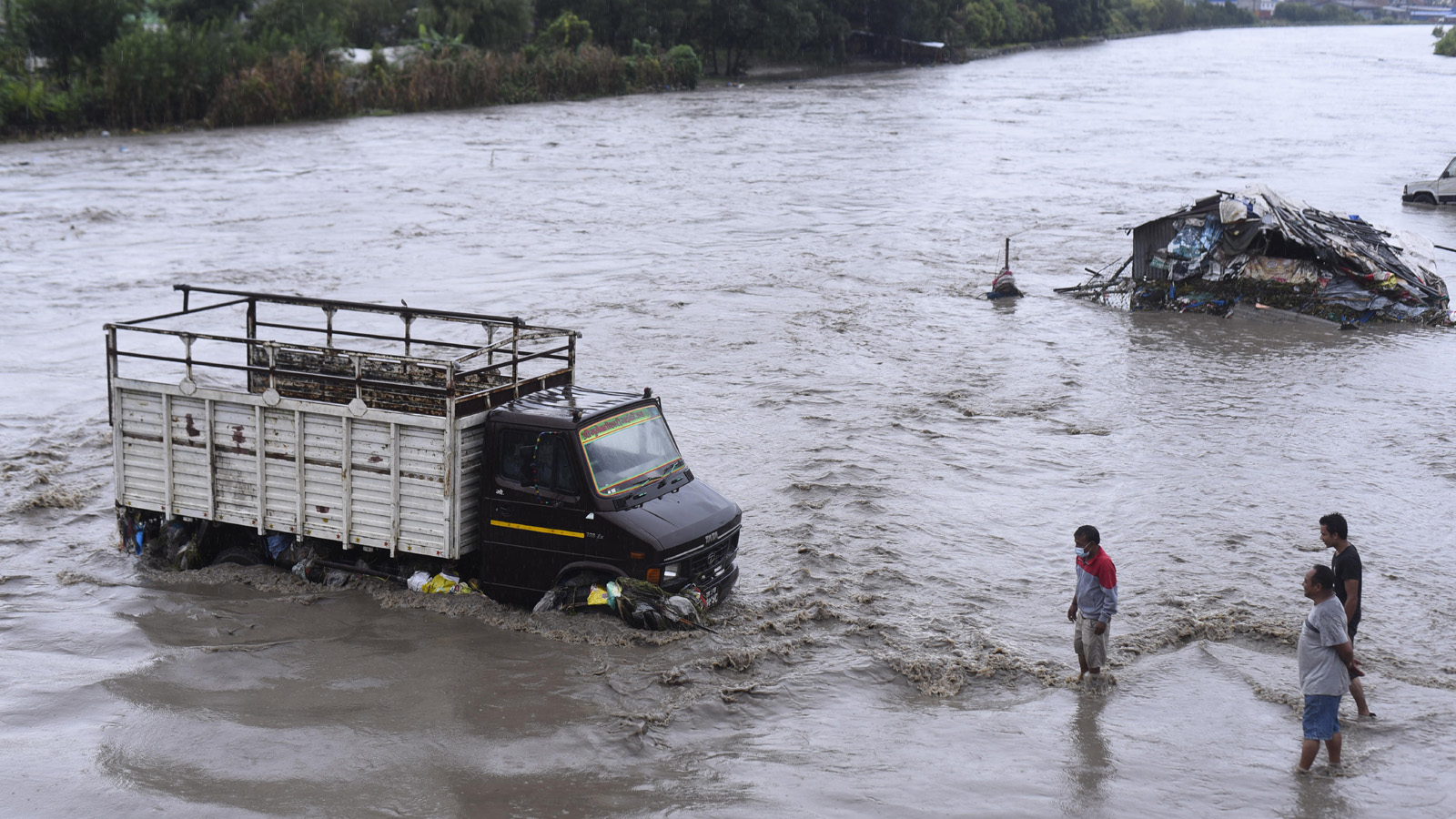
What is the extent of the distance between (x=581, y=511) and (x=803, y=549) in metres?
3.47

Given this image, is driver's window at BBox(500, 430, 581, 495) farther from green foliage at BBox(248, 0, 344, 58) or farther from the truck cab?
green foliage at BBox(248, 0, 344, 58)

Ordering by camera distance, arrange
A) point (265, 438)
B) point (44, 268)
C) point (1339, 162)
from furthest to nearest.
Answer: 1. point (1339, 162)
2. point (44, 268)
3. point (265, 438)

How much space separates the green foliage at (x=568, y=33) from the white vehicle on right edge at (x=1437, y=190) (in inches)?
1908

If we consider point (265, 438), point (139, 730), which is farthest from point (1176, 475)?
point (139, 730)

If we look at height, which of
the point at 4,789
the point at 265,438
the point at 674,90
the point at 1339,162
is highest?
the point at 674,90

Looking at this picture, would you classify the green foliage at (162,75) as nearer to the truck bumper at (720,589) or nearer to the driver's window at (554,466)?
the driver's window at (554,466)

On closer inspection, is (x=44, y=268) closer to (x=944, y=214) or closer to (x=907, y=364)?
(x=907, y=364)

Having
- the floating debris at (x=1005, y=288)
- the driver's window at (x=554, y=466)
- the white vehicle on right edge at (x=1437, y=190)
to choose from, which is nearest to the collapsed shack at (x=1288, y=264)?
the floating debris at (x=1005, y=288)

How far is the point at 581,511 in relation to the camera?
31.9 feet

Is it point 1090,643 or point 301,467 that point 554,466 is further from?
point 1090,643

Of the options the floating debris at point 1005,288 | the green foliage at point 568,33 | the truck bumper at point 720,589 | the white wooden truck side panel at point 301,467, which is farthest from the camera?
the green foliage at point 568,33

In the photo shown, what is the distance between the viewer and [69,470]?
1484cm

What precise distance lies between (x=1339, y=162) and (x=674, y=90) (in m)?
39.4

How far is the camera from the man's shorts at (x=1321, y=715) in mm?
7832
